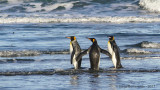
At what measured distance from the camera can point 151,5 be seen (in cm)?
3095

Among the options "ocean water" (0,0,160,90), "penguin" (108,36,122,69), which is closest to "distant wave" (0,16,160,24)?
"ocean water" (0,0,160,90)

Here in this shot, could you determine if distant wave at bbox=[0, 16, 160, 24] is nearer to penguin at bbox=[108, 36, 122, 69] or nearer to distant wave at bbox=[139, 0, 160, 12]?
distant wave at bbox=[139, 0, 160, 12]

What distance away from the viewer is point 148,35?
56.1 ft

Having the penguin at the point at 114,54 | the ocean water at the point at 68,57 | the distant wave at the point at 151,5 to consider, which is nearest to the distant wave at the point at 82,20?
the ocean water at the point at 68,57

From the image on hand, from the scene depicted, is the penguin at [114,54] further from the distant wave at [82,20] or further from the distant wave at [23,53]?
the distant wave at [82,20]

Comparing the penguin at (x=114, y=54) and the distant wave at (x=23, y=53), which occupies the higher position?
the penguin at (x=114, y=54)

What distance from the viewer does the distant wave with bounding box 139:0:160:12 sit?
3024 cm

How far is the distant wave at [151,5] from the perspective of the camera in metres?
30.2

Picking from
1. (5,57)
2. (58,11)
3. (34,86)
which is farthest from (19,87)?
(58,11)

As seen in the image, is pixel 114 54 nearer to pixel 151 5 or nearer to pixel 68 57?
pixel 68 57

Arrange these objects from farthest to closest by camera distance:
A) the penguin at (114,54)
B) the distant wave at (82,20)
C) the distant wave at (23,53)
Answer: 1. the distant wave at (82,20)
2. the distant wave at (23,53)
3. the penguin at (114,54)

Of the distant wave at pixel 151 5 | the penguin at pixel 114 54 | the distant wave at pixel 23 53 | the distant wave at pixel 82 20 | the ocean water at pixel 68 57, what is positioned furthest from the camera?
the distant wave at pixel 151 5

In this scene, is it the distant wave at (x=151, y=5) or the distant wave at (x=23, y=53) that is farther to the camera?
the distant wave at (x=151, y=5)

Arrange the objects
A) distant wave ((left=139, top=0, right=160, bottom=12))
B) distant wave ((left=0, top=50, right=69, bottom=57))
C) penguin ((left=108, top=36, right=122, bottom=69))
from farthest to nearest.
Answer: distant wave ((left=139, top=0, right=160, bottom=12)) → distant wave ((left=0, top=50, right=69, bottom=57)) → penguin ((left=108, top=36, right=122, bottom=69))
